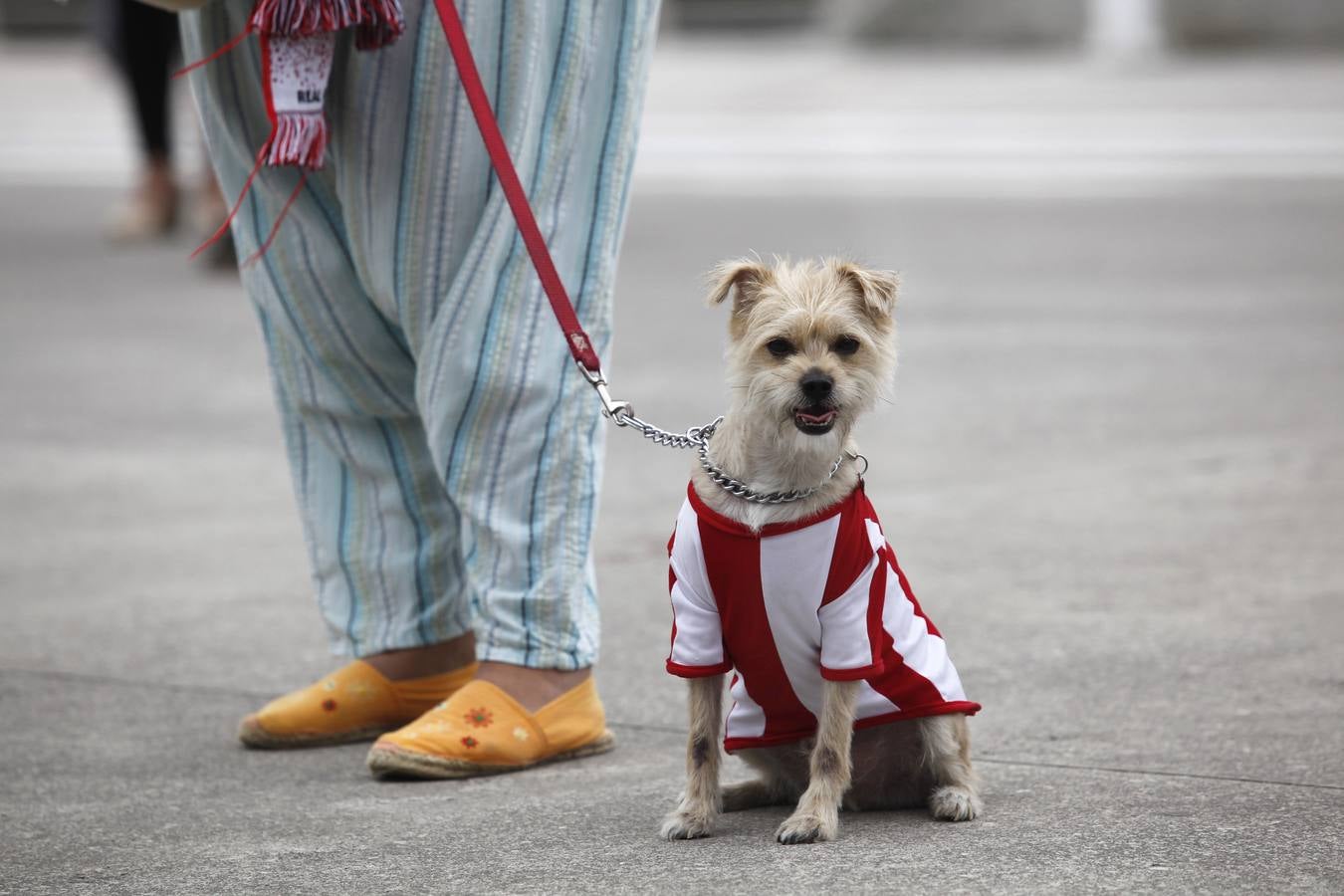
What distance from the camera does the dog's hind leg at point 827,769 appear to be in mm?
3301

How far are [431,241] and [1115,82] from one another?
1652cm

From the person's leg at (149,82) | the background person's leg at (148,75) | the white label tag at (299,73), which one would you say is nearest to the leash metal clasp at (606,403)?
the white label tag at (299,73)

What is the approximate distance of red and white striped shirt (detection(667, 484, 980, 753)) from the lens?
10.6 feet

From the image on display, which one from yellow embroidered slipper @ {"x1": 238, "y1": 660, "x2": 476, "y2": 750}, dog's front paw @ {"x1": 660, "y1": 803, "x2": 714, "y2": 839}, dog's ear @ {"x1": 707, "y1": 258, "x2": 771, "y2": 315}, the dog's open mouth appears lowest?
yellow embroidered slipper @ {"x1": 238, "y1": 660, "x2": 476, "y2": 750}

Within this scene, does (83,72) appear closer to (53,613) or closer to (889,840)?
(53,613)

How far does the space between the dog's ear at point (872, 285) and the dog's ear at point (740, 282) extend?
0.42 feet

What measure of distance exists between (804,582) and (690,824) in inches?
19.4

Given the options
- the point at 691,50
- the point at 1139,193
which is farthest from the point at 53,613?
the point at 691,50

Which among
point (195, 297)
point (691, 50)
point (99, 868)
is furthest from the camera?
point (691, 50)

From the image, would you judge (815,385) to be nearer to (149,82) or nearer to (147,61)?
(147,61)

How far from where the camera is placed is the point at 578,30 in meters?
3.84

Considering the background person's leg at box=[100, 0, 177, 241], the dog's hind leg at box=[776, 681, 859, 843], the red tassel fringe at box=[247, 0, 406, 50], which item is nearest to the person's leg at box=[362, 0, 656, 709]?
the red tassel fringe at box=[247, 0, 406, 50]

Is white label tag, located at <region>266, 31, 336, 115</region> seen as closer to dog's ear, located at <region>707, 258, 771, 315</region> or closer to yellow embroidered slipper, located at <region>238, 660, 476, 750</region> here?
dog's ear, located at <region>707, 258, 771, 315</region>

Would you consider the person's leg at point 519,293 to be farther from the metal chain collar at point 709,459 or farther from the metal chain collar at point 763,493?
the metal chain collar at point 763,493
